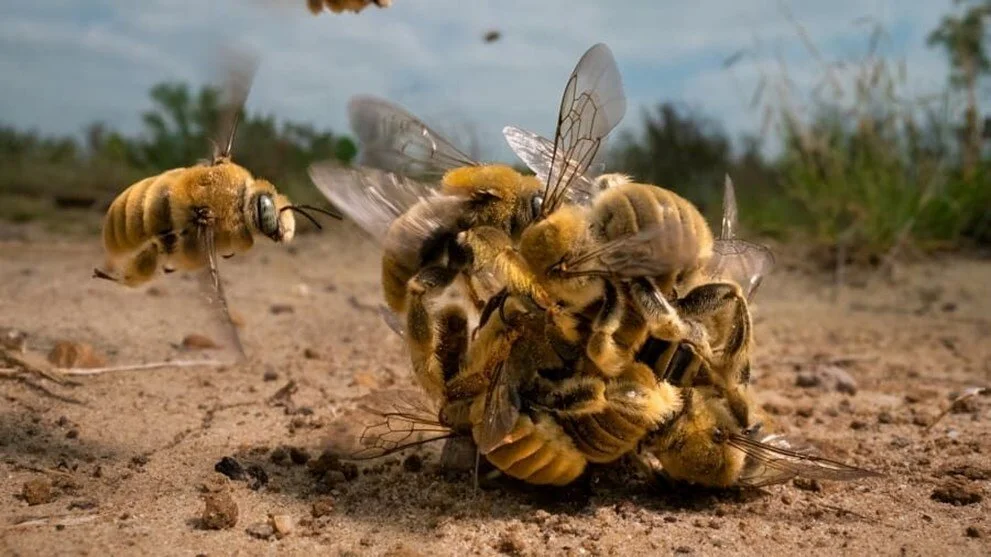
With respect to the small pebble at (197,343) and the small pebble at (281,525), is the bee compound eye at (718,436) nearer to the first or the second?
the small pebble at (281,525)

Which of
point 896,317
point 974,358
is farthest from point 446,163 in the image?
point 896,317

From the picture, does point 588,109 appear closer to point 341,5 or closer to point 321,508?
point 341,5

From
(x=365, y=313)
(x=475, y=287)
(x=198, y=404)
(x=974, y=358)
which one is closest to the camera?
(x=475, y=287)

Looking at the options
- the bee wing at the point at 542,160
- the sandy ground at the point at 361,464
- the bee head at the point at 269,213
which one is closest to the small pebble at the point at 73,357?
the sandy ground at the point at 361,464

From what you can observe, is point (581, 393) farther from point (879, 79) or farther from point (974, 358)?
point (879, 79)

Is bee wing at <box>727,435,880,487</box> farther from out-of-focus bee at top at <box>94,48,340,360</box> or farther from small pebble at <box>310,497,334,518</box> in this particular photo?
out-of-focus bee at top at <box>94,48,340,360</box>

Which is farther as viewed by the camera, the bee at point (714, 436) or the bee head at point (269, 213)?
the bee head at point (269, 213)
